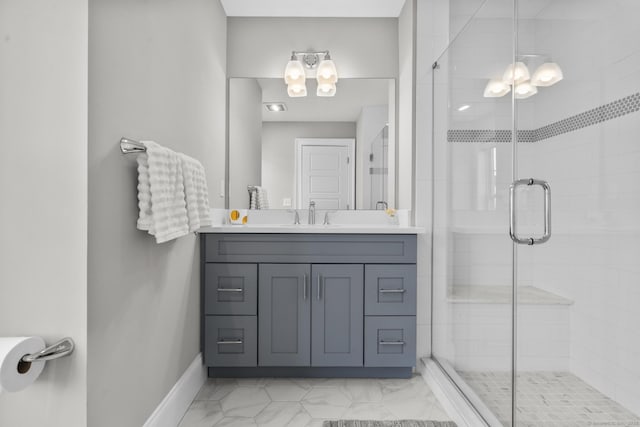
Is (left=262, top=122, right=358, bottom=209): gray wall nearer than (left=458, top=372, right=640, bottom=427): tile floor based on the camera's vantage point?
No

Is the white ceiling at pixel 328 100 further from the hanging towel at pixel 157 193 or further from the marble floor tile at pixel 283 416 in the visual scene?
the marble floor tile at pixel 283 416

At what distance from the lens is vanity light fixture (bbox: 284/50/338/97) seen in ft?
8.32

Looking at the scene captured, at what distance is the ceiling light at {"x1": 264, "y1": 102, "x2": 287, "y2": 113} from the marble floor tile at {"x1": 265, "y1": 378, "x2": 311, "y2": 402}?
173cm

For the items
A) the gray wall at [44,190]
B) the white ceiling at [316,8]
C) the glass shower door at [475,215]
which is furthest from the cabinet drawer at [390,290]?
the white ceiling at [316,8]

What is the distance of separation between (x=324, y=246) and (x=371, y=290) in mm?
353

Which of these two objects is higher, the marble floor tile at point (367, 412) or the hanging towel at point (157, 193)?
the hanging towel at point (157, 193)

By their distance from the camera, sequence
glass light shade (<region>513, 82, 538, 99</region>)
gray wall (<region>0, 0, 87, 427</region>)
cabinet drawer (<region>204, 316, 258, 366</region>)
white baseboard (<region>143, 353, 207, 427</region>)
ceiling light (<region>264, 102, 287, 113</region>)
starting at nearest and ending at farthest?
gray wall (<region>0, 0, 87, 427</region>), glass light shade (<region>513, 82, 538, 99</region>), white baseboard (<region>143, 353, 207, 427</region>), cabinet drawer (<region>204, 316, 258, 366</region>), ceiling light (<region>264, 102, 287, 113</region>)

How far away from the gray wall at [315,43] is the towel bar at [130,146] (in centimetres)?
155

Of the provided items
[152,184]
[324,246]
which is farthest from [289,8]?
[152,184]

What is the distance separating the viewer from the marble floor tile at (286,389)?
193 cm

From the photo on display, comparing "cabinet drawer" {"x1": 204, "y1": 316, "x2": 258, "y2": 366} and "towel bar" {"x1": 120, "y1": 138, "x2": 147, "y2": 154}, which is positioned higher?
"towel bar" {"x1": 120, "y1": 138, "x2": 147, "y2": 154}

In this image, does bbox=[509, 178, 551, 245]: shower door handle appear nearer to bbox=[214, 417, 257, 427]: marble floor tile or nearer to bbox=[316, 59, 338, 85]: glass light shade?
bbox=[214, 417, 257, 427]: marble floor tile

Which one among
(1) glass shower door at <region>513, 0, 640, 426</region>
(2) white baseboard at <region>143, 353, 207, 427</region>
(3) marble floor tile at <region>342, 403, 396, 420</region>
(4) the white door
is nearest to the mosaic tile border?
(1) glass shower door at <region>513, 0, 640, 426</region>

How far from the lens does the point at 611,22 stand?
1.07 metres
